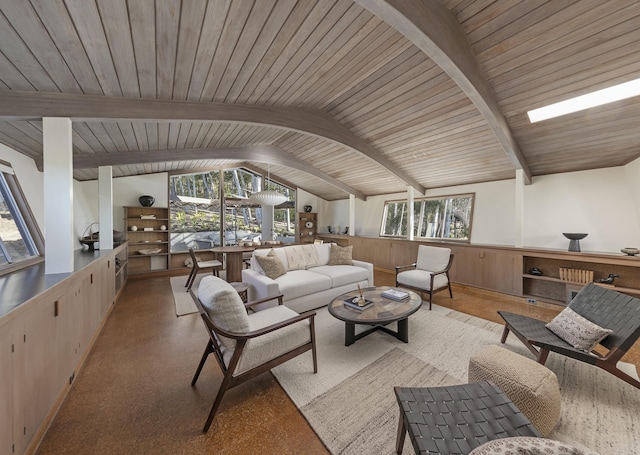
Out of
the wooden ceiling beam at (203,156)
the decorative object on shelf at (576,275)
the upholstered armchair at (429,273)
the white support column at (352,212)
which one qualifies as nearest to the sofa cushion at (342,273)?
the upholstered armchair at (429,273)

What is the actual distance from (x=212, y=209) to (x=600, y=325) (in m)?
7.47

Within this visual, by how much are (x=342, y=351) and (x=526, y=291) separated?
3.84m

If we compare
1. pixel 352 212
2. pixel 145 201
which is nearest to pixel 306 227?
pixel 352 212

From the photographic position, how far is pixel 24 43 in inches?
60.6

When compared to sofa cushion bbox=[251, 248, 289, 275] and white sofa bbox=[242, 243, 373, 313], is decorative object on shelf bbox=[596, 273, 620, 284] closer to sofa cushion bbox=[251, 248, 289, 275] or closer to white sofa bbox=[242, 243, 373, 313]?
white sofa bbox=[242, 243, 373, 313]

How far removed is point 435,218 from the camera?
19.9 ft

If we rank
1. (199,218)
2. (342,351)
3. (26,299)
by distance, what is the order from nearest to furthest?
(26,299) → (342,351) → (199,218)

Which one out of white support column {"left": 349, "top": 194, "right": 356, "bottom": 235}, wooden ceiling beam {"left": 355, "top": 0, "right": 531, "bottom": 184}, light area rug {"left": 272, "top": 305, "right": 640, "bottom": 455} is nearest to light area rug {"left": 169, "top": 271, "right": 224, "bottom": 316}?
light area rug {"left": 272, "top": 305, "right": 640, "bottom": 455}

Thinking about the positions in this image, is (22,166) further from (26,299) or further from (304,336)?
(304,336)

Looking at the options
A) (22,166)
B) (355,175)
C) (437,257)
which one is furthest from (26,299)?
(355,175)

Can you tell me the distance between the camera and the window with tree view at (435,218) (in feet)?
18.0

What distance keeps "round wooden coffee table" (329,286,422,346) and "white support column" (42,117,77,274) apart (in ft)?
8.66

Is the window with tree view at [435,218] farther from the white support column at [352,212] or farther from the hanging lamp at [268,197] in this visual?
the hanging lamp at [268,197]

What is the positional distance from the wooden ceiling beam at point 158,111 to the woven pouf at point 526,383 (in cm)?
351
